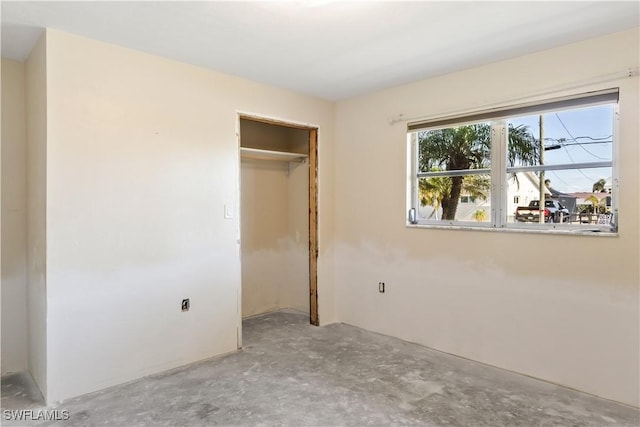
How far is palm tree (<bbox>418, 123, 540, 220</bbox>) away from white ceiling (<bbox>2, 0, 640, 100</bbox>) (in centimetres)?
57

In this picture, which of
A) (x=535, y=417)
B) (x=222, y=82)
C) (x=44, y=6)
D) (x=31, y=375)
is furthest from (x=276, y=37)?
(x=31, y=375)

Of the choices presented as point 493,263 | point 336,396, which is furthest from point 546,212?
point 336,396

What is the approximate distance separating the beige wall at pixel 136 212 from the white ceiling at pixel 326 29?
0.88 ft

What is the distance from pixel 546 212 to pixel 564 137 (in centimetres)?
57

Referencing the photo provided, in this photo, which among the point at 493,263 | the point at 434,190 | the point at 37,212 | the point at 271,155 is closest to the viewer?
the point at 37,212

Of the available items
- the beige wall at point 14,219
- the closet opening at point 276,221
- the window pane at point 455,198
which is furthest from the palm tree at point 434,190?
the beige wall at point 14,219

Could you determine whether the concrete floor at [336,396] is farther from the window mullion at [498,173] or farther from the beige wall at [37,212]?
the window mullion at [498,173]

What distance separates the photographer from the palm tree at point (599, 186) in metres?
2.68

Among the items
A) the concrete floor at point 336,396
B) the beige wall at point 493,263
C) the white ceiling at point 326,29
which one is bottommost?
the concrete floor at point 336,396

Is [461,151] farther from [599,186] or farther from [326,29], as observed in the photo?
[326,29]

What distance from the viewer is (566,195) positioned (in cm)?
285

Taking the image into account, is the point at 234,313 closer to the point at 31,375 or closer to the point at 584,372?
the point at 31,375

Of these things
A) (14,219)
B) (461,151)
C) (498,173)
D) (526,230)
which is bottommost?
(526,230)

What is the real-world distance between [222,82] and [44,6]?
4.54 ft
